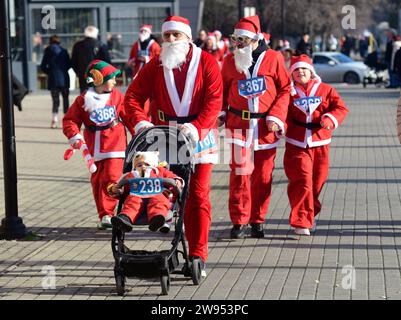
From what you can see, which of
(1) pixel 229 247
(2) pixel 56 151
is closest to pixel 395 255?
(1) pixel 229 247

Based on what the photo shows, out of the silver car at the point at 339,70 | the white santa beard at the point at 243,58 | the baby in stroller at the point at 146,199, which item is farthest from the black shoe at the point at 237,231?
the silver car at the point at 339,70

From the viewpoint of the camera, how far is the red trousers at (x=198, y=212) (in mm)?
8078

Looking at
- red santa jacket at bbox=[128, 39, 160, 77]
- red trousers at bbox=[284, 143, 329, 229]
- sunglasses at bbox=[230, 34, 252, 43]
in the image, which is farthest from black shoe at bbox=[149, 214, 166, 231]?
red santa jacket at bbox=[128, 39, 160, 77]

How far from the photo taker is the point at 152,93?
331 inches

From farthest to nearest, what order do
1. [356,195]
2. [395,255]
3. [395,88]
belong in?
[395,88], [356,195], [395,255]

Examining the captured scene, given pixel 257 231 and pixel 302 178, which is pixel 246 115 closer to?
pixel 302 178

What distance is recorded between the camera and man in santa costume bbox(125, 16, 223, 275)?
8.09 metres

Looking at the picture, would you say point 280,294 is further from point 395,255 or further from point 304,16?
point 304,16

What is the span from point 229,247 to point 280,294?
197 cm

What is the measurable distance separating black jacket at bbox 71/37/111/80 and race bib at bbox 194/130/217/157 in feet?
39.5

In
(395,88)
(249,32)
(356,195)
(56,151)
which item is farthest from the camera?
(395,88)

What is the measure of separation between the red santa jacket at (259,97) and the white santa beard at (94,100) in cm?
136

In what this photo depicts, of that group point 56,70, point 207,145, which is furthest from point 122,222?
point 56,70

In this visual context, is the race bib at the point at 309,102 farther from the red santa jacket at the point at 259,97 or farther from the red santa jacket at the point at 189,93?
the red santa jacket at the point at 189,93
